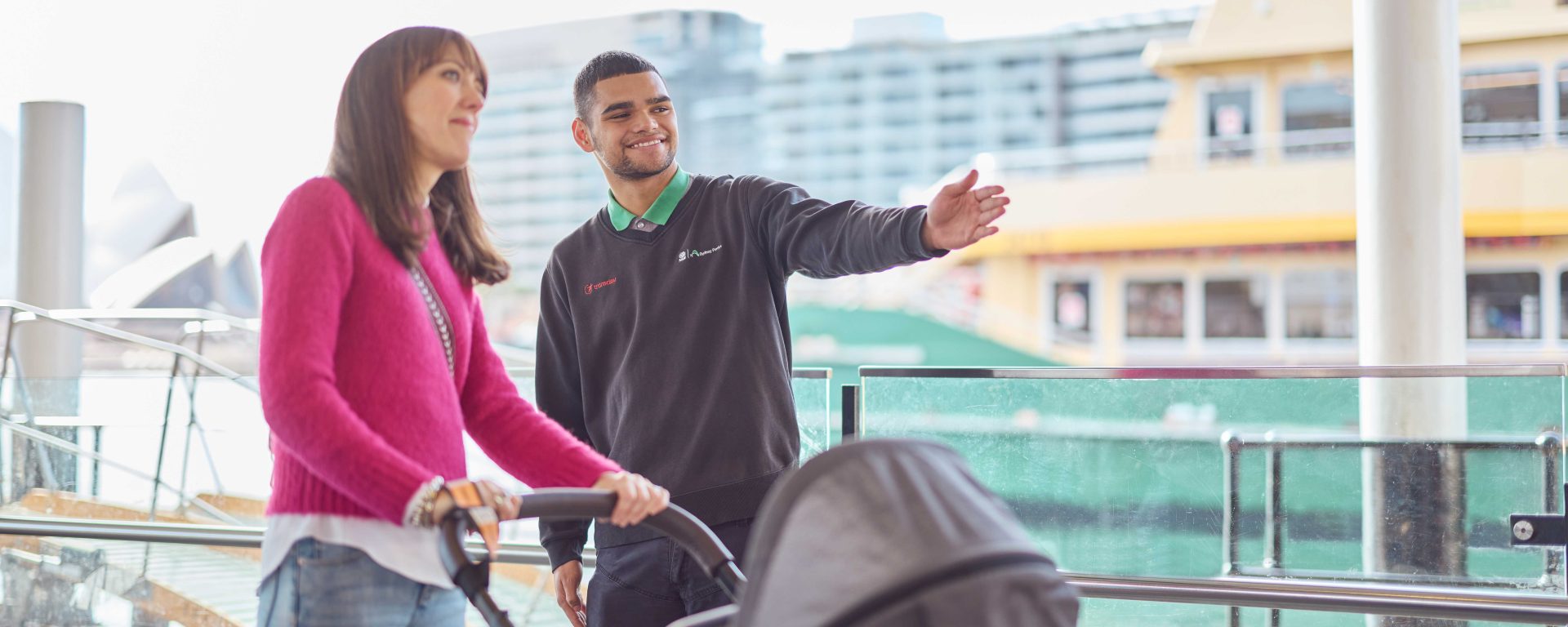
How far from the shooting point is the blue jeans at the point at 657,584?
174cm

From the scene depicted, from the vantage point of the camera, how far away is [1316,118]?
12.7m

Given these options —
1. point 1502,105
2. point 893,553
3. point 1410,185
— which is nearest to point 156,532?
point 893,553

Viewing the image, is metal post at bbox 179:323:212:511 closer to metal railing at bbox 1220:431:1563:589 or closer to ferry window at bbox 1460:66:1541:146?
metal railing at bbox 1220:431:1563:589

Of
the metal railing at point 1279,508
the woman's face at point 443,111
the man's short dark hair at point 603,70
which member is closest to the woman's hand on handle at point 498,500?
the woman's face at point 443,111

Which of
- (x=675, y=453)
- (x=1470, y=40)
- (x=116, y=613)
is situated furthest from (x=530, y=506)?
(x=1470, y=40)

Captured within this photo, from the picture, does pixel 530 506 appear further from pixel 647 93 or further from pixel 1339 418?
pixel 1339 418

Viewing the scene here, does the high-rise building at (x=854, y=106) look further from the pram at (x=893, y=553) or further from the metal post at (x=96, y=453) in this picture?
the pram at (x=893, y=553)

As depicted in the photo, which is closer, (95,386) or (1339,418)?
(1339,418)

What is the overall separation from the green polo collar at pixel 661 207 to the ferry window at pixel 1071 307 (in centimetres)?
1187

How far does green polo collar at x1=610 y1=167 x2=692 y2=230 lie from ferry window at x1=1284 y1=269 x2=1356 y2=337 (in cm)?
1155

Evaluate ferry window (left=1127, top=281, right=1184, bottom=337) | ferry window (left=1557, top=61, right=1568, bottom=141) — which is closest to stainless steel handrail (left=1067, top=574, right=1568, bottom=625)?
ferry window (left=1557, top=61, right=1568, bottom=141)

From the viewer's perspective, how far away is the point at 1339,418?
2727 mm

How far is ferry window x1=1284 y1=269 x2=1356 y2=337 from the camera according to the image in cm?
1235

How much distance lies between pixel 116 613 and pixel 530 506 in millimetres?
3011
